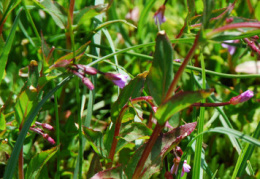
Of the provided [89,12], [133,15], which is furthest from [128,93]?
[133,15]

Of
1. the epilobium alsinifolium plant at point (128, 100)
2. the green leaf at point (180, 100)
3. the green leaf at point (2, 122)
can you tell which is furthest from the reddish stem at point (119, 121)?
the green leaf at point (2, 122)

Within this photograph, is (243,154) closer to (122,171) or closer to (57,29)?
(122,171)

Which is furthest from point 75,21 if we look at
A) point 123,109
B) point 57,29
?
point 57,29

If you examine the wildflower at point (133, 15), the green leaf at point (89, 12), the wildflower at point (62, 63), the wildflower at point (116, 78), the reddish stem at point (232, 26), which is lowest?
the wildflower at point (133, 15)

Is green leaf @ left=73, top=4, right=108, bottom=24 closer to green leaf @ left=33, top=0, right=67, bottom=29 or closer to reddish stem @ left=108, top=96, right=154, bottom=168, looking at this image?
A: green leaf @ left=33, top=0, right=67, bottom=29

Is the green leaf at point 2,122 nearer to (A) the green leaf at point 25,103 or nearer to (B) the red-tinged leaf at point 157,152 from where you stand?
(A) the green leaf at point 25,103

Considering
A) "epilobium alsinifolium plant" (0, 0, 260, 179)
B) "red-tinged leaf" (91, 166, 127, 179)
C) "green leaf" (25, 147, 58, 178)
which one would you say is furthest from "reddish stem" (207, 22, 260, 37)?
"green leaf" (25, 147, 58, 178)
